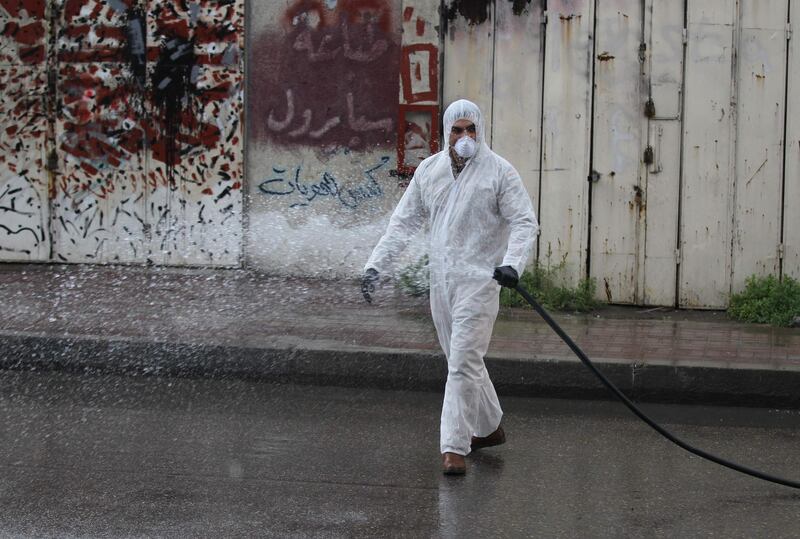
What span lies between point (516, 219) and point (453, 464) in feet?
3.92

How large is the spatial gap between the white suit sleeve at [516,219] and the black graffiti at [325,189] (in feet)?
16.2

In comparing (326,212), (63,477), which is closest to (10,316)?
(326,212)

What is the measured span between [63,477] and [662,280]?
6033 millimetres

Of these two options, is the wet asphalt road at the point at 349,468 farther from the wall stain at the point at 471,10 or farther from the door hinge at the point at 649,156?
the wall stain at the point at 471,10

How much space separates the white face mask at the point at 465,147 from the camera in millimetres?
5918

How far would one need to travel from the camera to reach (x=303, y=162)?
1105 centimetres

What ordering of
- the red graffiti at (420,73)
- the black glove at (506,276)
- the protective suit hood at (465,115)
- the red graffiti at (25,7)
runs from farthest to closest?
the red graffiti at (25,7) → the red graffiti at (420,73) → the protective suit hood at (465,115) → the black glove at (506,276)

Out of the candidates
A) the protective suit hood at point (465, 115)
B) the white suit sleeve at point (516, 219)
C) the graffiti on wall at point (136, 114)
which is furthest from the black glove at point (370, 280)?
the graffiti on wall at point (136, 114)

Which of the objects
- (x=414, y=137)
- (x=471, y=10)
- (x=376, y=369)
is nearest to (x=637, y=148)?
(x=471, y=10)

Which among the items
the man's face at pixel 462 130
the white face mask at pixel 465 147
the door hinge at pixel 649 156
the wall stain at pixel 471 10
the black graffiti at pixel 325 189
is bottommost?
the black graffiti at pixel 325 189

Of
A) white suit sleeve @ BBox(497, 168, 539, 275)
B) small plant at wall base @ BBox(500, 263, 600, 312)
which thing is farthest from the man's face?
small plant at wall base @ BBox(500, 263, 600, 312)

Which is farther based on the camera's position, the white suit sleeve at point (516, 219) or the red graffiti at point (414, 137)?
the red graffiti at point (414, 137)

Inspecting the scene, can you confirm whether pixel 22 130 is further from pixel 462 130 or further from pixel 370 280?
pixel 462 130

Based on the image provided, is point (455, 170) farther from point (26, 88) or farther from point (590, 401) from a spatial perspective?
point (26, 88)
